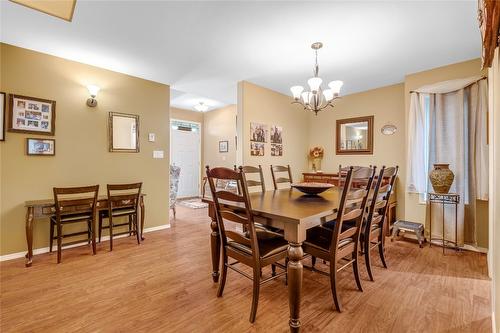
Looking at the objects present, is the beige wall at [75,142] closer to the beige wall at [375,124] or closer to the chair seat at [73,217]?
the chair seat at [73,217]

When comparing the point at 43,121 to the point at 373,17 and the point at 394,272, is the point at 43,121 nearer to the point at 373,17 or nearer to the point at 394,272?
the point at 373,17

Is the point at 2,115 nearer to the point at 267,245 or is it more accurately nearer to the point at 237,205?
the point at 237,205

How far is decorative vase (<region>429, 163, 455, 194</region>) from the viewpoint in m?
2.89

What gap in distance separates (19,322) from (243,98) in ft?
11.5

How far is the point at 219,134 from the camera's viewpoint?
6.45 metres

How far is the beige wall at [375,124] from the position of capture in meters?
3.99

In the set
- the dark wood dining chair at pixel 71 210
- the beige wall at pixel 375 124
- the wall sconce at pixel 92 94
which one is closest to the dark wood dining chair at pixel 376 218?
the beige wall at pixel 375 124

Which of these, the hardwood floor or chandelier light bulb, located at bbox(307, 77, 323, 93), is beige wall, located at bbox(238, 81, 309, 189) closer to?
chandelier light bulb, located at bbox(307, 77, 323, 93)

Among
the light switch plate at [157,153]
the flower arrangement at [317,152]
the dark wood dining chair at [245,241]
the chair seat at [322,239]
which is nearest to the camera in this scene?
the dark wood dining chair at [245,241]

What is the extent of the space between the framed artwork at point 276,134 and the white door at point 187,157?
3.10 metres

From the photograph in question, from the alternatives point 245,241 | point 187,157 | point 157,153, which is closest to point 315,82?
point 245,241

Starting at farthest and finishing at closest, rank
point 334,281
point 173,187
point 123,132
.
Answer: point 173,187 < point 123,132 < point 334,281

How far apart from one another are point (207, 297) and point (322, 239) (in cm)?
107

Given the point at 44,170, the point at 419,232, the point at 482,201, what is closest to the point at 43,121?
the point at 44,170
